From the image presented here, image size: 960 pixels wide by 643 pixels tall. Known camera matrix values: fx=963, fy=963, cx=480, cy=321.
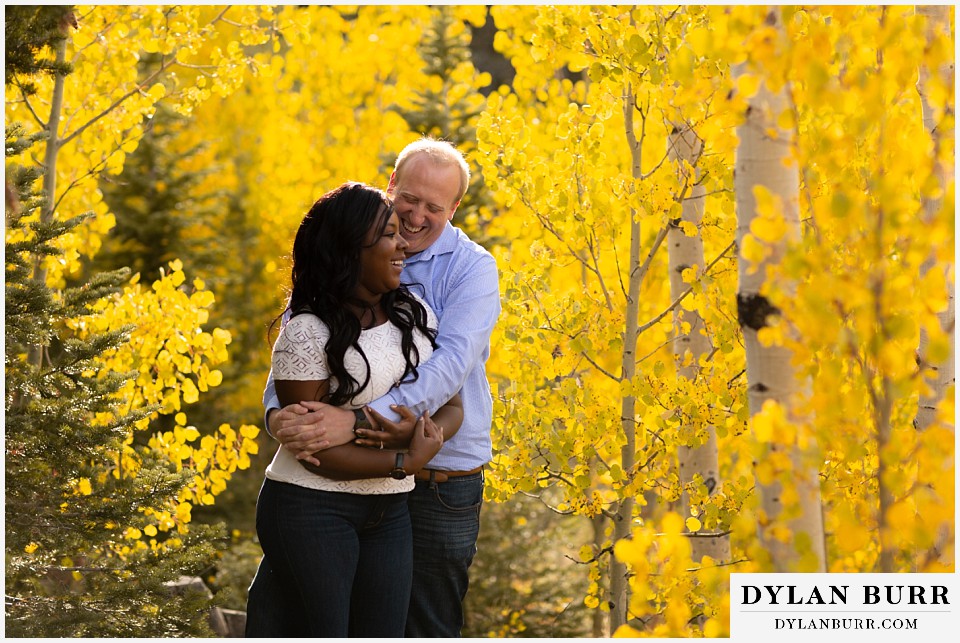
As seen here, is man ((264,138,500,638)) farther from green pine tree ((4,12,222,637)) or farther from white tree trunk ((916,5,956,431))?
green pine tree ((4,12,222,637))

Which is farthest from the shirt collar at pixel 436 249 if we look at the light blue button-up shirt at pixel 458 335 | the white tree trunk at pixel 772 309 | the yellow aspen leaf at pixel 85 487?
the yellow aspen leaf at pixel 85 487

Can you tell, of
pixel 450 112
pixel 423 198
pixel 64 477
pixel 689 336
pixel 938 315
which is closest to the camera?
pixel 938 315

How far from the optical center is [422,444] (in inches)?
96.7

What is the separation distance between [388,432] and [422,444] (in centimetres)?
10

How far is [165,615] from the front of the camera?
412cm

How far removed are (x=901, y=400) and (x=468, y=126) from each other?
603 cm

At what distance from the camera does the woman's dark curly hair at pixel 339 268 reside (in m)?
2.40

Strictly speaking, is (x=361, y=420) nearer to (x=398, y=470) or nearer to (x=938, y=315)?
(x=398, y=470)

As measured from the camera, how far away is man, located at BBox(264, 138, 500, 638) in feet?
9.21

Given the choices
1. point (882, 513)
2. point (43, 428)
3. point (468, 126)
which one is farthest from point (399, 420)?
point (468, 126)

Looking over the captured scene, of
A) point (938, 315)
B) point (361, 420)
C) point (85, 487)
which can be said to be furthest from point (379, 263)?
point (85, 487)

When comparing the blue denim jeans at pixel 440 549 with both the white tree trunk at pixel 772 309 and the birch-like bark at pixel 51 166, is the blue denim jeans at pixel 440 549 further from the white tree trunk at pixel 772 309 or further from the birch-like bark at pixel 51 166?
the birch-like bark at pixel 51 166

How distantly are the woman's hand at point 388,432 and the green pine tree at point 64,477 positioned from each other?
1.99 meters

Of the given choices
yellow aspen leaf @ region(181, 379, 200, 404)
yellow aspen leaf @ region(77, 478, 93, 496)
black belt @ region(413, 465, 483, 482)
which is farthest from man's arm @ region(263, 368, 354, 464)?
yellow aspen leaf @ region(181, 379, 200, 404)
